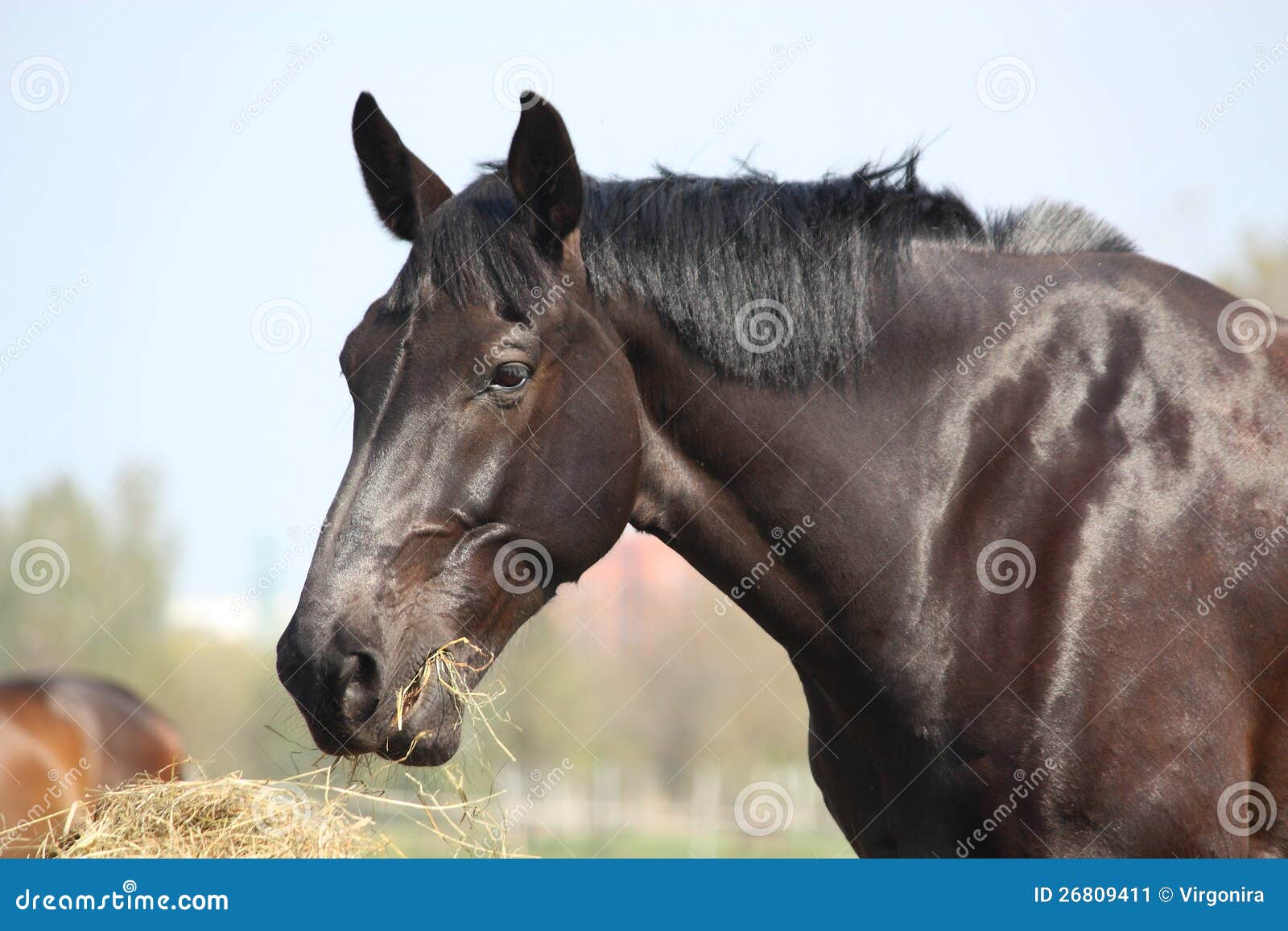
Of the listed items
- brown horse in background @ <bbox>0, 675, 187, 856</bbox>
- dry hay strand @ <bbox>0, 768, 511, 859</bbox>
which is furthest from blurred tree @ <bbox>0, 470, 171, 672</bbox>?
dry hay strand @ <bbox>0, 768, 511, 859</bbox>

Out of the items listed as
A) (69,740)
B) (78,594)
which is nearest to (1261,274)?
(69,740)

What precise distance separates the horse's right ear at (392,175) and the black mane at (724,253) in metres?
0.22

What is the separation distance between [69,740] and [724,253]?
8.34m

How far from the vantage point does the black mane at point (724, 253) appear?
3.60 metres

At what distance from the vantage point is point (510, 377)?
3447 mm

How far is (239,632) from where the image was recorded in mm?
51250

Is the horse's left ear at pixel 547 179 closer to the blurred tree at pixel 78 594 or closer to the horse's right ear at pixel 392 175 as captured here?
the horse's right ear at pixel 392 175

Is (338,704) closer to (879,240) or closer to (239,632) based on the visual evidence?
(879,240)

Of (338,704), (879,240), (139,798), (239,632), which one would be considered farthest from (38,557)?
(239,632)

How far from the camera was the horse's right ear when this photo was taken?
12.8 feet

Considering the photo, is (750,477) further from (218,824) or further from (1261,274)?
(1261,274)

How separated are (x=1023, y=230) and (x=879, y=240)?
608 millimetres

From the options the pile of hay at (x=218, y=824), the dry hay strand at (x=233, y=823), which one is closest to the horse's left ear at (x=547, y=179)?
the dry hay strand at (x=233, y=823)

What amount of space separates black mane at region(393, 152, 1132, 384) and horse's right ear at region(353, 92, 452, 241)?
0.71 feet
